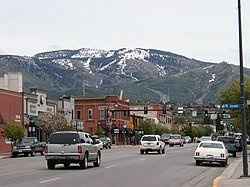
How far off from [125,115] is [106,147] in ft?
128

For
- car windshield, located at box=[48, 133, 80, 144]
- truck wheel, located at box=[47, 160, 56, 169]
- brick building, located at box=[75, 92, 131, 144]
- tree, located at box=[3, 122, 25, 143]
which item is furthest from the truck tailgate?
brick building, located at box=[75, 92, 131, 144]

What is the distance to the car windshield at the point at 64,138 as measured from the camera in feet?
96.4

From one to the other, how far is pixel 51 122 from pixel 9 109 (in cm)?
803

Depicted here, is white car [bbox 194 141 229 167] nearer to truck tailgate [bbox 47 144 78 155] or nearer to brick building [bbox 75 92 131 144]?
truck tailgate [bbox 47 144 78 155]

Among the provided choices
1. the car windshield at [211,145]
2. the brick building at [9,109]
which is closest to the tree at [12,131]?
the brick building at [9,109]

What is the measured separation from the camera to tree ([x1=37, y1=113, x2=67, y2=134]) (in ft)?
250

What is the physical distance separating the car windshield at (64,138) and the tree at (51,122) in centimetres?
4631

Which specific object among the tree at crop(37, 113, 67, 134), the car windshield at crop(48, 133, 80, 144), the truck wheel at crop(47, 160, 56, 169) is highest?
the tree at crop(37, 113, 67, 134)

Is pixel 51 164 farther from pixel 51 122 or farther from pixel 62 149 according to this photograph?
pixel 51 122

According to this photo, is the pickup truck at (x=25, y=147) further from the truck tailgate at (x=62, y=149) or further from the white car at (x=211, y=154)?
the truck tailgate at (x=62, y=149)

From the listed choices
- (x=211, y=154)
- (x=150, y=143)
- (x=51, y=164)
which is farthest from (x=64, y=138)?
(x=150, y=143)

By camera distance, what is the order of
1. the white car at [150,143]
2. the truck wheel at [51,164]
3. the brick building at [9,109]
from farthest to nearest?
the brick building at [9,109]
the white car at [150,143]
the truck wheel at [51,164]

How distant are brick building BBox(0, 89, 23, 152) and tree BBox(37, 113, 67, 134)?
4.35 metres

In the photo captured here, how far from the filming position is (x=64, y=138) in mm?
29578
